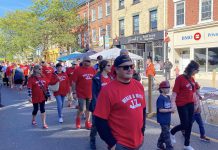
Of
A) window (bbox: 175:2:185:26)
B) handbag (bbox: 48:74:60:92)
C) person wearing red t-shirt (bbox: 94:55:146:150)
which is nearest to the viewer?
person wearing red t-shirt (bbox: 94:55:146:150)

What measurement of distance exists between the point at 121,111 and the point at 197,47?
768 inches

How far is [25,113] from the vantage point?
31.7 feet

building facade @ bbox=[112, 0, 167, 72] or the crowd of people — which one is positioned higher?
building facade @ bbox=[112, 0, 167, 72]

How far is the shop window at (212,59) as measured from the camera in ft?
64.9

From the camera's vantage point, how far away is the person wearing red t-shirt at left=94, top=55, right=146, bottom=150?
2.81m

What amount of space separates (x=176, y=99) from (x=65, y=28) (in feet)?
102

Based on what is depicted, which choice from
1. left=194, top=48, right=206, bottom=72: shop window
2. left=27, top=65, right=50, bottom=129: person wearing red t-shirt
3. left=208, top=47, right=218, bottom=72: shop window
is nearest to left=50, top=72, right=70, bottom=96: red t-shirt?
left=27, top=65, right=50, bottom=129: person wearing red t-shirt

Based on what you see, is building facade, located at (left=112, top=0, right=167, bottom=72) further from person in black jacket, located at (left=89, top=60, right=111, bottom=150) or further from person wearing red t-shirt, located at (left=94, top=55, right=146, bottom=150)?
person wearing red t-shirt, located at (left=94, top=55, right=146, bottom=150)

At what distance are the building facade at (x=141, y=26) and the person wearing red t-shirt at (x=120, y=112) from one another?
69.6 feet

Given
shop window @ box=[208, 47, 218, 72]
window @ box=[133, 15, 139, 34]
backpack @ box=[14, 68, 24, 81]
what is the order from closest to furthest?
backpack @ box=[14, 68, 24, 81], shop window @ box=[208, 47, 218, 72], window @ box=[133, 15, 139, 34]

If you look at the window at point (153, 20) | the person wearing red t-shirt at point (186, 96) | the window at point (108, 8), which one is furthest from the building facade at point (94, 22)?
the person wearing red t-shirt at point (186, 96)

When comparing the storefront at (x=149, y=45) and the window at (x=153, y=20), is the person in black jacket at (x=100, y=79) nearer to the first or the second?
the storefront at (x=149, y=45)

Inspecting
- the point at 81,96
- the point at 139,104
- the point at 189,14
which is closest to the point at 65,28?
the point at 189,14

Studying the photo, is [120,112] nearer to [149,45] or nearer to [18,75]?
[18,75]
